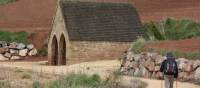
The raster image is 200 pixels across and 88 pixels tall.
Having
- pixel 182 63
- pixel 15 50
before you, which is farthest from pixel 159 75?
pixel 15 50

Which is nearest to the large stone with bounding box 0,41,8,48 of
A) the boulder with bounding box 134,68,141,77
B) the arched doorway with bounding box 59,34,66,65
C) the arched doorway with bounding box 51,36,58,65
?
the arched doorway with bounding box 51,36,58,65

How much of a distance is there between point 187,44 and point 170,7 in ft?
88.7

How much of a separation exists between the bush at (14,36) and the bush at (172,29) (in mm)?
9382

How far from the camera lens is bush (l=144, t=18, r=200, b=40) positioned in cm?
4412

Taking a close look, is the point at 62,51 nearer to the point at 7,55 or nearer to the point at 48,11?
the point at 7,55

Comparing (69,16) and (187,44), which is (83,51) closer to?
(69,16)

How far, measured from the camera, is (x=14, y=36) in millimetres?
51688

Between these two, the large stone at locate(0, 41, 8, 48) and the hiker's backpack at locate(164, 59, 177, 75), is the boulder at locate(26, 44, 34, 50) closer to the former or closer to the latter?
the large stone at locate(0, 41, 8, 48)

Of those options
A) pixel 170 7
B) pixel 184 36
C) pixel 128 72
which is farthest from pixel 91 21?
pixel 170 7

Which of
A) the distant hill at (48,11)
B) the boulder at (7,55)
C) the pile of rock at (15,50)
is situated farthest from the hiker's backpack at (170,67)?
the distant hill at (48,11)

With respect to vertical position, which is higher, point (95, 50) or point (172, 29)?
point (172, 29)

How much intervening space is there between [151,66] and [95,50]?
411 inches

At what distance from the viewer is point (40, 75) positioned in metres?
31.2

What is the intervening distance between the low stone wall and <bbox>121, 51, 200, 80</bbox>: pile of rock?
23.8 feet
